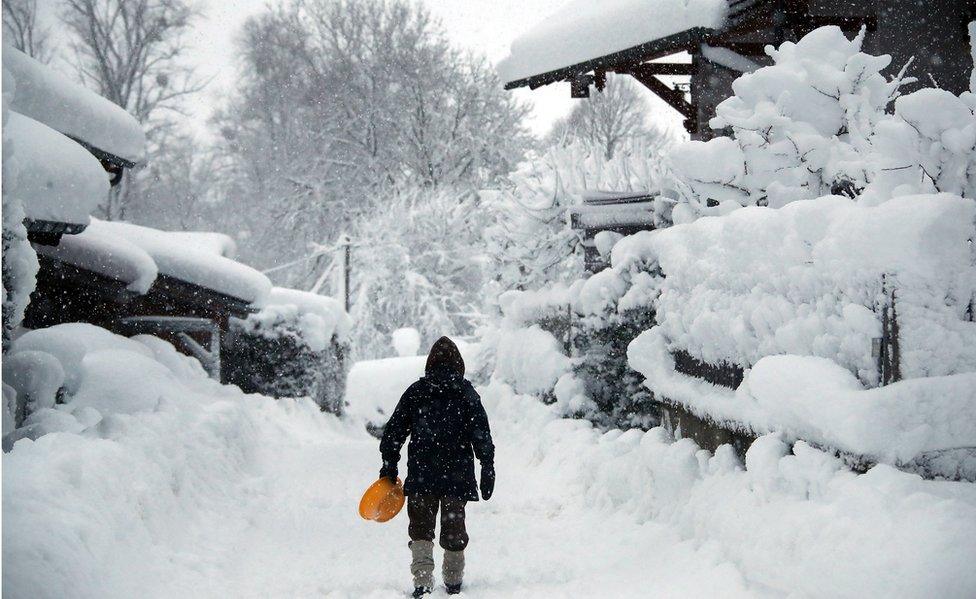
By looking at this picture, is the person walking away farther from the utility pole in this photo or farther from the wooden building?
the utility pole

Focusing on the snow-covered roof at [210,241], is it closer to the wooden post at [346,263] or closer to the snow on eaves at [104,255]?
the snow on eaves at [104,255]

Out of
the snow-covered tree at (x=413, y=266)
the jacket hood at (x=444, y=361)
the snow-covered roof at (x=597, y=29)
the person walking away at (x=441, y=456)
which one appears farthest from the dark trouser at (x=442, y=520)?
the snow-covered tree at (x=413, y=266)

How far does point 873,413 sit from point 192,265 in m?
10.8

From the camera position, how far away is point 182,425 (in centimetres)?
791

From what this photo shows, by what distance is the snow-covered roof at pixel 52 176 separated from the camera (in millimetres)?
5711

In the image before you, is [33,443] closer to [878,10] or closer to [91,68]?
[878,10]

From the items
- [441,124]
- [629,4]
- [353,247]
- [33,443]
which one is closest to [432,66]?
[441,124]

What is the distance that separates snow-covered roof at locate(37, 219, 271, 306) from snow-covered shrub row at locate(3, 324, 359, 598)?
0.89 m

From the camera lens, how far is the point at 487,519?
7094 millimetres

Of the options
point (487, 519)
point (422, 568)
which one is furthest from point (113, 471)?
point (487, 519)

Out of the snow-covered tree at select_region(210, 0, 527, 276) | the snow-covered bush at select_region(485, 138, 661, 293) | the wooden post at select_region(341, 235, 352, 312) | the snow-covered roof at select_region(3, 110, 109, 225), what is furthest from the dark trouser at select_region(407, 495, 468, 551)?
the snow-covered tree at select_region(210, 0, 527, 276)

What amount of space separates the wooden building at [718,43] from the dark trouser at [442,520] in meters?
6.68

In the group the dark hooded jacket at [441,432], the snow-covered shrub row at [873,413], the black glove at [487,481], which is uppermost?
the snow-covered shrub row at [873,413]

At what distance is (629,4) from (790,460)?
860 cm
